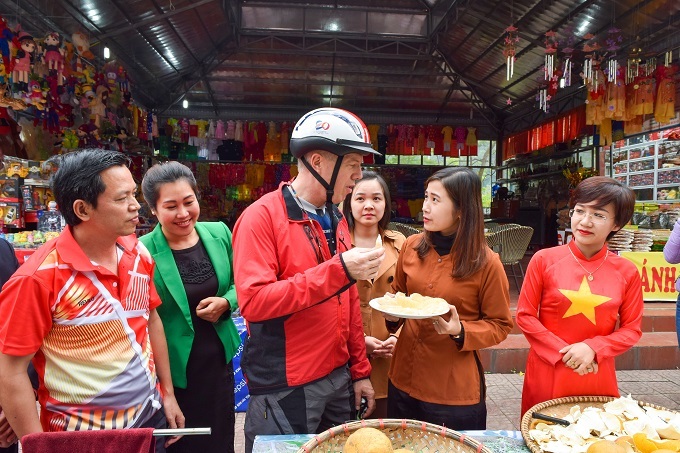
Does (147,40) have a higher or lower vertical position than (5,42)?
higher

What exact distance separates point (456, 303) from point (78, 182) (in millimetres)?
1496

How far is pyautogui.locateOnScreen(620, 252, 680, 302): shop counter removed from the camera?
17.1ft

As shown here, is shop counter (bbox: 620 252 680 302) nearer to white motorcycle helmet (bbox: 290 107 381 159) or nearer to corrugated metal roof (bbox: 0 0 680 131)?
corrugated metal roof (bbox: 0 0 680 131)

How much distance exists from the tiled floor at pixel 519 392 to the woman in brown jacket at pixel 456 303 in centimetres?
171

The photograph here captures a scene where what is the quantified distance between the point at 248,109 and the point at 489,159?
789 centimetres

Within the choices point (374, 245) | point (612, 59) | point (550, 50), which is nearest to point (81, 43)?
point (374, 245)

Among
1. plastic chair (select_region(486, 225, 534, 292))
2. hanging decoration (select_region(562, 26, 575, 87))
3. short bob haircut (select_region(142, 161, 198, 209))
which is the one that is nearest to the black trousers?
short bob haircut (select_region(142, 161, 198, 209))

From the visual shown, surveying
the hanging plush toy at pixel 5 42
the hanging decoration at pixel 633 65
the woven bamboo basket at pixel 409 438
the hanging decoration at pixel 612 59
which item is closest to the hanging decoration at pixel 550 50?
the hanging decoration at pixel 612 59

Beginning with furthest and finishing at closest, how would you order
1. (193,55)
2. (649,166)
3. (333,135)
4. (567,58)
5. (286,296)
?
1. (193,55)
2. (649,166)
3. (567,58)
4. (333,135)
5. (286,296)

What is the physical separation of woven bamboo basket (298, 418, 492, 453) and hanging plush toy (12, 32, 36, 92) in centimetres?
606

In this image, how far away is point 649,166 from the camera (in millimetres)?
8969

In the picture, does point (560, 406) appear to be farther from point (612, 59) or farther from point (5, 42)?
point (612, 59)

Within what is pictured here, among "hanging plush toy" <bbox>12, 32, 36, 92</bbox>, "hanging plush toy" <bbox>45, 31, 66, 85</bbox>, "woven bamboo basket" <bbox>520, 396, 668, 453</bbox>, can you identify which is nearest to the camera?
"woven bamboo basket" <bbox>520, 396, 668, 453</bbox>

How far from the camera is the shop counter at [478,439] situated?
51.1 inches
